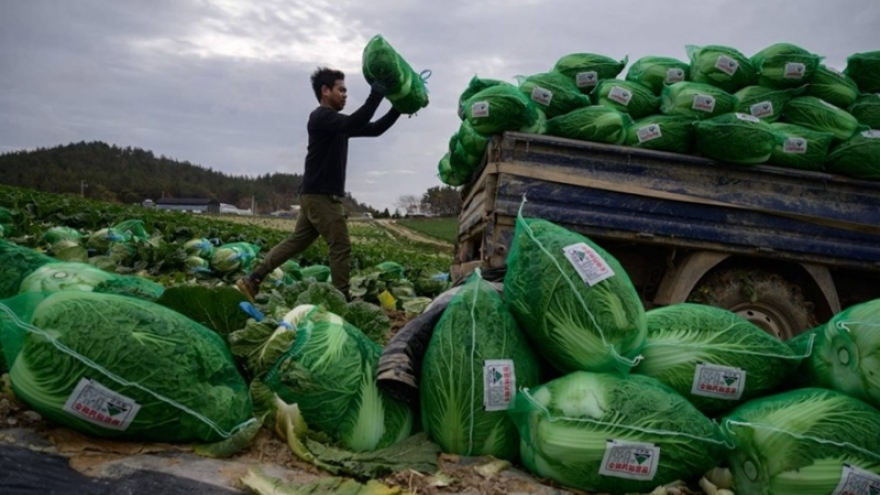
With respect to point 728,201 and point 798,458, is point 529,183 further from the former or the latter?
point 798,458

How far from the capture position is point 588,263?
2.39 meters

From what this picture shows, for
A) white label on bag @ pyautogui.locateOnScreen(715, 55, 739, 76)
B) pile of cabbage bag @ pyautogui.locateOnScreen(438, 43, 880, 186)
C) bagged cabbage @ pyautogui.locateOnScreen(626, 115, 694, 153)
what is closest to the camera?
pile of cabbage bag @ pyautogui.locateOnScreen(438, 43, 880, 186)

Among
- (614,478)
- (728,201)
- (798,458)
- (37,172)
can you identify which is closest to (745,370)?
(798,458)

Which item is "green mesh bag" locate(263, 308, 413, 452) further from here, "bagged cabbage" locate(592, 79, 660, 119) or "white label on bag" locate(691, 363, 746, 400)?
"bagged cabbage" locate(592, 79, 660, 119)

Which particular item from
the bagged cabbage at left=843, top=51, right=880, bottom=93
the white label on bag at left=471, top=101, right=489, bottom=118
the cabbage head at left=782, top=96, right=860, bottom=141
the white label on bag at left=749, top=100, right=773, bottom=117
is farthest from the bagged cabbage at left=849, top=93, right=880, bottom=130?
the white label on bag at left=471, top=101, right=489, bottom=118

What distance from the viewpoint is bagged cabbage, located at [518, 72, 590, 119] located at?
4934 mm

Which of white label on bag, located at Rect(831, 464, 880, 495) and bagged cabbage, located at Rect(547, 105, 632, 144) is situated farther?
bagged cabbage, located at Rect(547, 105, 632, 144)

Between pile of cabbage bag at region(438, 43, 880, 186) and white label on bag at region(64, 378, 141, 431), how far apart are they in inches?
124

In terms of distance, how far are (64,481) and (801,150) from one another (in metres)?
5.11

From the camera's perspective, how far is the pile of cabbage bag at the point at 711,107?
4.59 meters

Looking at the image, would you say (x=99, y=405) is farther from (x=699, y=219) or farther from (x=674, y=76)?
(x=674, y=76)

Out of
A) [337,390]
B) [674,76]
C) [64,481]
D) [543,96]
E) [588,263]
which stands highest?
[674,76]

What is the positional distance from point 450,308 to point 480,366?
309 millimetres

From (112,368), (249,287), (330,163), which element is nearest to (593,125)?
(330,163)
